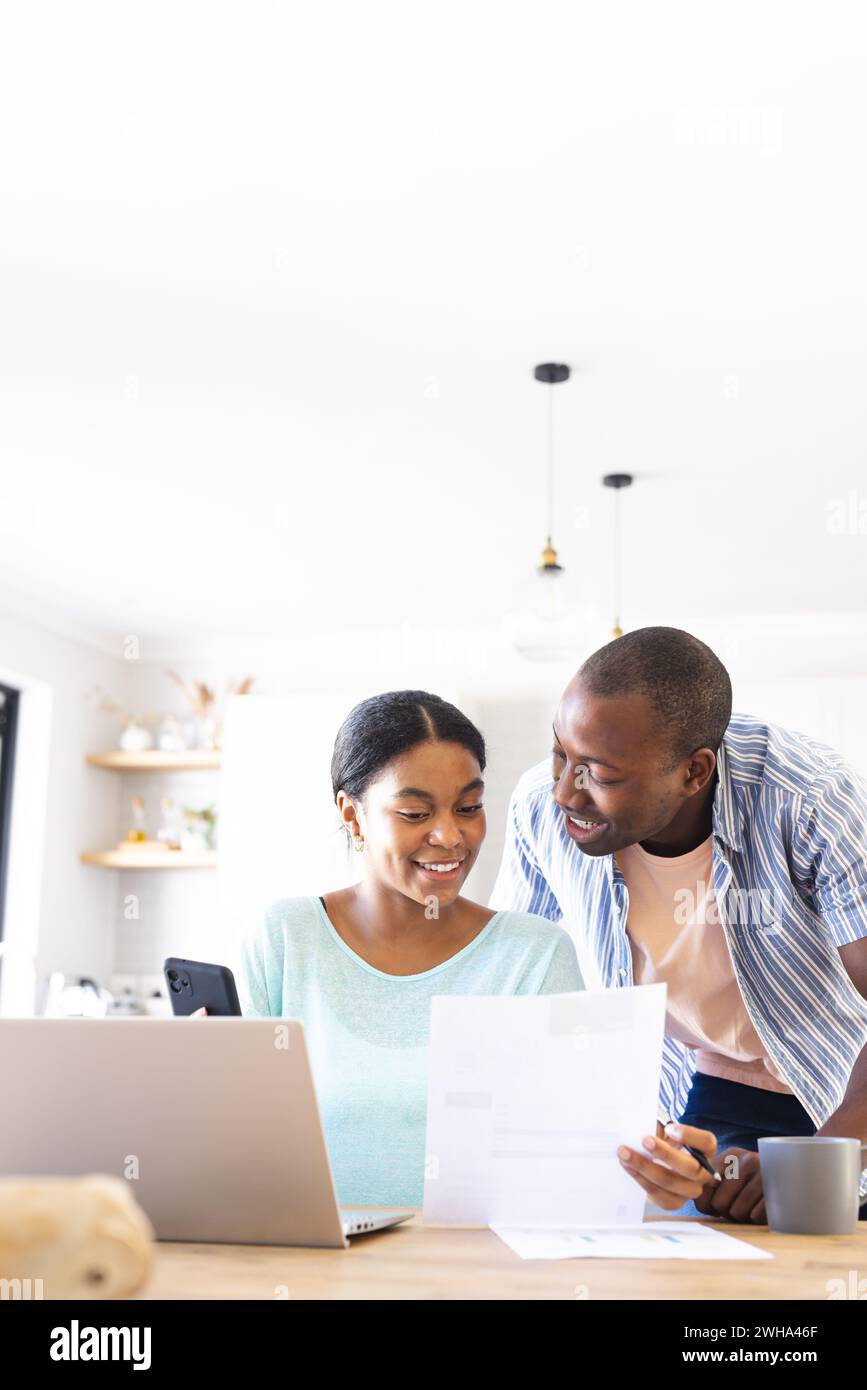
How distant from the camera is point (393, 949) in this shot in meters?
1.76

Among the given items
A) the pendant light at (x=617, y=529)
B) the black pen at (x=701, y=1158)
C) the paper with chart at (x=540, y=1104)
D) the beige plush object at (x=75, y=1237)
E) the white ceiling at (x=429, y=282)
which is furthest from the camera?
the pendant light at (x=617, y=529)

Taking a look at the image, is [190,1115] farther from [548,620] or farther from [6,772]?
[6,772]

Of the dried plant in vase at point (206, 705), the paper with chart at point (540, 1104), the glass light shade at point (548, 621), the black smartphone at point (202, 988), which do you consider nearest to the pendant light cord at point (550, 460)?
the glass light shade at point (548, 621)

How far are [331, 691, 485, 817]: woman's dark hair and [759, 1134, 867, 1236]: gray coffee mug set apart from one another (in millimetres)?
740

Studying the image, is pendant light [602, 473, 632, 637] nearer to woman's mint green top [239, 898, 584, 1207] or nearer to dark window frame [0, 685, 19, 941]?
woman's mint green top [239, 898, 584, 1207]

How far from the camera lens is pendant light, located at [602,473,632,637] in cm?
406

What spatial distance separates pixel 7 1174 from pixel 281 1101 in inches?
11.3

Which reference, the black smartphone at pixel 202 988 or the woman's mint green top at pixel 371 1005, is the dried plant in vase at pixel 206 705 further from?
the black smartphone at pixel 202 988

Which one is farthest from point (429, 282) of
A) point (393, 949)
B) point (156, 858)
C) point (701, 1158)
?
point (156, 858)

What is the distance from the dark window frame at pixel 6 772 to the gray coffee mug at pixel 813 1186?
194 inches

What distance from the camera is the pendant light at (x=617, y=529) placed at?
13.3 ft

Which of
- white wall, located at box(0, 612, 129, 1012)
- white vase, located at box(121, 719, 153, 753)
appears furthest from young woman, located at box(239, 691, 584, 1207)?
white vase, located at box(121, 719, 153, 753)

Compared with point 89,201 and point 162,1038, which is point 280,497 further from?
point 162,1038

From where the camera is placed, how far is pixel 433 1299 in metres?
0.86
